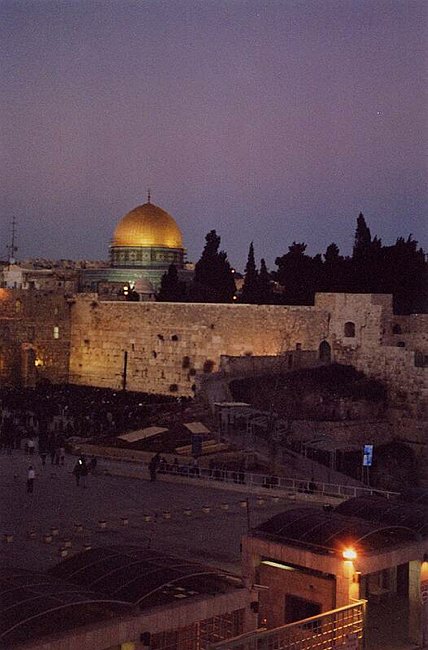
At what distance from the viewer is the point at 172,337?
29000mm

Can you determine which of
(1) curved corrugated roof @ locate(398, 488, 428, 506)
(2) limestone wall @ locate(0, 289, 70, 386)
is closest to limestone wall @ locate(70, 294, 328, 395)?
(2) limestone wall @ locate(0, 289, 70, 386)

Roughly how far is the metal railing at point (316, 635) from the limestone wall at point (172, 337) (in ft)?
59.3

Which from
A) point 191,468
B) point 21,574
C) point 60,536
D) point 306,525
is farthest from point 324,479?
point 21,574

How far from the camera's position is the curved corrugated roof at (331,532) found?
8.82 meters

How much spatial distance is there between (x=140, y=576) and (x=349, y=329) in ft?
60.1

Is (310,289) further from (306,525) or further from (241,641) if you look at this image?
(241,641)

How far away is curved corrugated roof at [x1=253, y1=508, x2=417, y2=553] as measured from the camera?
882 centimetres

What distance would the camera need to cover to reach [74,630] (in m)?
6.57

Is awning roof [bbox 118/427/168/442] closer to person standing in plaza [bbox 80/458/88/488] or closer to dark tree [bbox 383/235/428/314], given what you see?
person standing in plaza [bbox 80/458/88/488]

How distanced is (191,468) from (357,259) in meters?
13.9

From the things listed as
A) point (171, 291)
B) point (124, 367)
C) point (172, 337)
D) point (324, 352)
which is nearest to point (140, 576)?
point (324, 352)

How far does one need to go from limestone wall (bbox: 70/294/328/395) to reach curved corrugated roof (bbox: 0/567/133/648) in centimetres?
1906

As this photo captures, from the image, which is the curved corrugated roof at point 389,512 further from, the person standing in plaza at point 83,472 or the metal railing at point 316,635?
the person standing in plaza at point 83,472

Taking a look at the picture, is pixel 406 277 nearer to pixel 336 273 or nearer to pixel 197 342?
pixel 336 273
